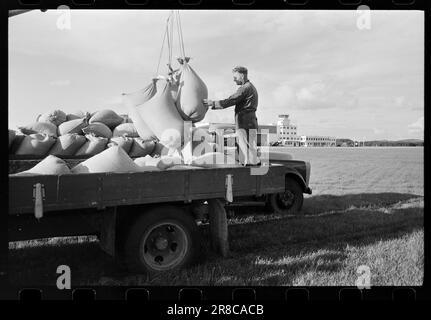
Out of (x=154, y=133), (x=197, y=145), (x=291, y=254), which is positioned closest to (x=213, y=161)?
(x=197, y=145)

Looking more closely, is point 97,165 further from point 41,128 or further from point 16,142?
point 41,128

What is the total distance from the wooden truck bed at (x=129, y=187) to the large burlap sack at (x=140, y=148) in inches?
34.1

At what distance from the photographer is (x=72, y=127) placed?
4.59 metres

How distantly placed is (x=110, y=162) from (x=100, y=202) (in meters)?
0.40

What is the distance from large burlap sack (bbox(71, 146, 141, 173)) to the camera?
344 cm

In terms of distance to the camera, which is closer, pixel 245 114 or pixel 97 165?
pixel 97 165

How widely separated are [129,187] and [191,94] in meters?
1.41

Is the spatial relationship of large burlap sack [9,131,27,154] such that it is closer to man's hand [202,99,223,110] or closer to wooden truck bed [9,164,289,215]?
wooden truck bed [9,164,289,215]

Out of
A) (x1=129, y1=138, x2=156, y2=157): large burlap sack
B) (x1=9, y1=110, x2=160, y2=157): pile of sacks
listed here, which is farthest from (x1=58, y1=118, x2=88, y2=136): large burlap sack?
(x1=129, y1=138, x2=156, y2=157): large burlap sack

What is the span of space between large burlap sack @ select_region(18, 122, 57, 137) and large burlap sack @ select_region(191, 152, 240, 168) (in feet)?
5.58

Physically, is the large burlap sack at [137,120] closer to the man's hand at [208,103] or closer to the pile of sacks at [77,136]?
the pile of sacks at [77,136]
